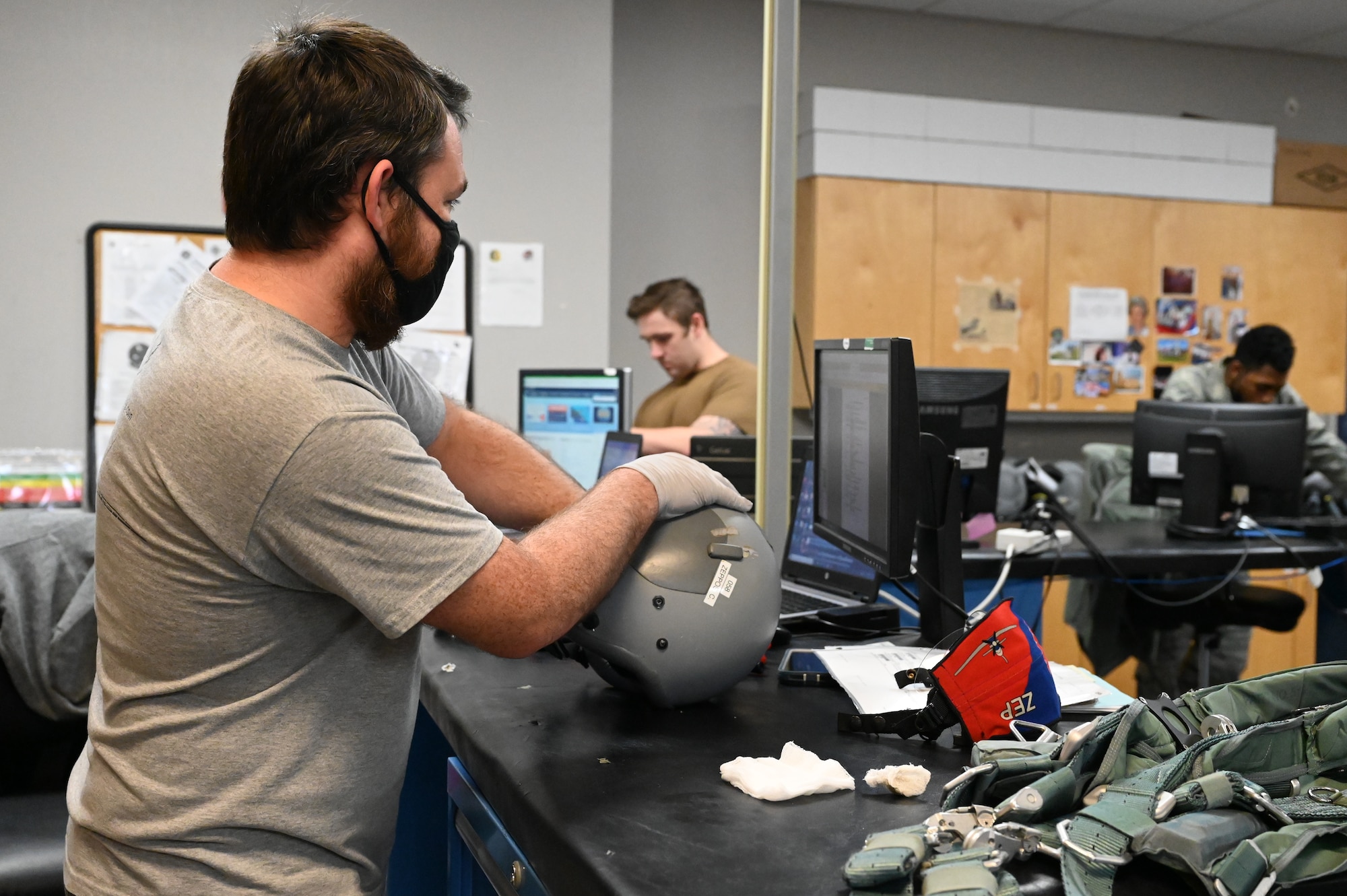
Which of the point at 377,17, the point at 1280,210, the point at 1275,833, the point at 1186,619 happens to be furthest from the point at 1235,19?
the point at 1275,833

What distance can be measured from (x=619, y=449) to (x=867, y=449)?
111 cm

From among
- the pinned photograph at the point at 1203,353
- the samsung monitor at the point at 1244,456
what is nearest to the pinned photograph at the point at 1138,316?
the pinned photograph at the point at 1203,353

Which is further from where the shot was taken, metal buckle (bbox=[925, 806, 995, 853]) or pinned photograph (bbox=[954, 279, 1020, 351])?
pinned photograph (bbox=[954, 279, 1020, 351])

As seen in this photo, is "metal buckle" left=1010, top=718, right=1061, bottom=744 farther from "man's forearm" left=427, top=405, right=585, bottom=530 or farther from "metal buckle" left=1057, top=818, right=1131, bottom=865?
"man's forearm" left=427, top=405, right=585, bottom=530

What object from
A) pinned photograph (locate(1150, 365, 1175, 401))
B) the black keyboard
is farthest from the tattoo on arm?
pinned photograph (locate(1150, 365, 1175, 401))

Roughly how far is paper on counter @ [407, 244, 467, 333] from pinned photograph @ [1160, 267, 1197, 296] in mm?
3084

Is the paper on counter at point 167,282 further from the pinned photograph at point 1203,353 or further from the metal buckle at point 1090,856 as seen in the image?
the pinned photograph at point 1203,353

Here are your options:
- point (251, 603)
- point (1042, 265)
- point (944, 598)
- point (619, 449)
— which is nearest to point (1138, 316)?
point (1042, 265)

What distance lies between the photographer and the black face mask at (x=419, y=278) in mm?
1065

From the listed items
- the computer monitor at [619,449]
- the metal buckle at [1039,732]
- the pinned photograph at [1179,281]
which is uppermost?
the pinned photograph at [1179,281]

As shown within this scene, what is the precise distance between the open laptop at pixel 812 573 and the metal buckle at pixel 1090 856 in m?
0.87

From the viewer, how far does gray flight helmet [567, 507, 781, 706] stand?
1.18 m

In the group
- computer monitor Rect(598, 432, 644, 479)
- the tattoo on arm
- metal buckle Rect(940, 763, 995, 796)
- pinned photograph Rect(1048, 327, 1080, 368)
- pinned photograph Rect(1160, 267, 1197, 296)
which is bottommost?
metal buckle Rect(940, 763, 995, 796)

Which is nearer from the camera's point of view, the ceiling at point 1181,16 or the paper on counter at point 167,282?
the paper on counter at point 167,282
